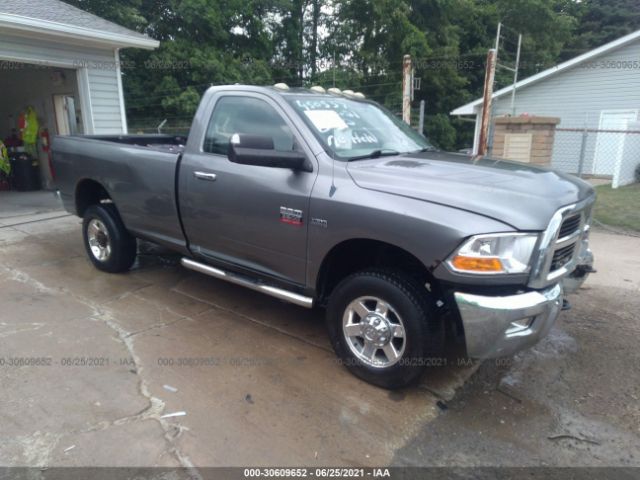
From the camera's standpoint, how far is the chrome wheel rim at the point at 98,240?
5281 millimetres

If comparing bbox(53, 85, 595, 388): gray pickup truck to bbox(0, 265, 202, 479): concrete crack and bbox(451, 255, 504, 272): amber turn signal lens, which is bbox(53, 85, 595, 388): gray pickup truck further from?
bbox(0, 265, 202, 479): concrete crack

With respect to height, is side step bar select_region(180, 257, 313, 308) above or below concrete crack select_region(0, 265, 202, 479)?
above

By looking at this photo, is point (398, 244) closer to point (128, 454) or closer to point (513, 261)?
point (513, 261)

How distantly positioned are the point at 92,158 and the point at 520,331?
4.49 metres

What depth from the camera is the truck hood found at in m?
2.70

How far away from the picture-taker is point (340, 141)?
11.7 ft

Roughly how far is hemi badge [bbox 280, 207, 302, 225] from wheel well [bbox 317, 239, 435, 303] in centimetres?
33

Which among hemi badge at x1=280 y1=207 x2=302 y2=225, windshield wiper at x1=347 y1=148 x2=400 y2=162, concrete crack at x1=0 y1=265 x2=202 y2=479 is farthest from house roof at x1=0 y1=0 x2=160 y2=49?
windshield wiper at x1=347 y1=148 x2=400 y2=162

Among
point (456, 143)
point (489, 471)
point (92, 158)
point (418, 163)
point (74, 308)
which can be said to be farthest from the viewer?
point (456, 143)

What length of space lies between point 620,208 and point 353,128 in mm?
7020

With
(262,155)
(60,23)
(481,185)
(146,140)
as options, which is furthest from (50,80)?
(481,185)

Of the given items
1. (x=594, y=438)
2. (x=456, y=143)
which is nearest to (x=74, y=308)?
(x=594, y=438)

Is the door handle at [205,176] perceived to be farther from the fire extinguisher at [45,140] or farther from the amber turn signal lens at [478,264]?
the fire extinguisher at [45,140]

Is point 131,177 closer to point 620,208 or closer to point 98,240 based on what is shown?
point 98,240
